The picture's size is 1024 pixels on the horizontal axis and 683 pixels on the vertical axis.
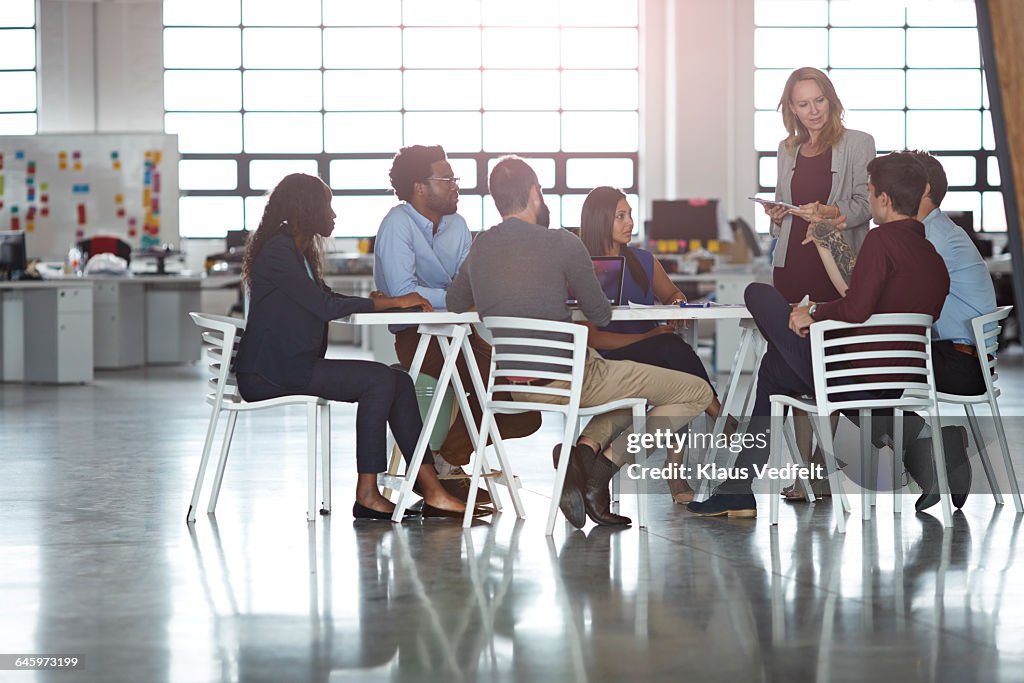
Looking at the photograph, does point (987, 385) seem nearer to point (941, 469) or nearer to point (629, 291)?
point (941, 469)

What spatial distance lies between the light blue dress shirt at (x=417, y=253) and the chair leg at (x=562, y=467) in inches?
30.6

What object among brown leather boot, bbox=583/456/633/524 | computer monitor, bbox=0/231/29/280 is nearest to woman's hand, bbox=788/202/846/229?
brown leather boot, bbox=583/456/633/524

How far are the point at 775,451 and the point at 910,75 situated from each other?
12071mm

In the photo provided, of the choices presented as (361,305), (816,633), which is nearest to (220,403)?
(361,305)

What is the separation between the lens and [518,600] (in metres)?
3.06

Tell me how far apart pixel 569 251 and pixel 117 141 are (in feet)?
36.6

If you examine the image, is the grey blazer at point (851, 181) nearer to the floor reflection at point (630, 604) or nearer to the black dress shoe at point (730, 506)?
the black dress shoe at point (730, 506)

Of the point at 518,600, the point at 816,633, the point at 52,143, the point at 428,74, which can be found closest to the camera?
the point at 816,633

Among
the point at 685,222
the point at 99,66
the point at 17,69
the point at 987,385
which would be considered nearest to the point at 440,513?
the point at 987,385

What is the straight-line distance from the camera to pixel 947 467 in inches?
164

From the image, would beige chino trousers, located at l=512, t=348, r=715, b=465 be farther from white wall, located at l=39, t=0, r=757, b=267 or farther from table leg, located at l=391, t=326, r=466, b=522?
white wall, located at l=39, t=0, r=757, b=267

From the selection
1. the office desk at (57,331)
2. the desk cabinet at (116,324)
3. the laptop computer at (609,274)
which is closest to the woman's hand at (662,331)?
the laptop computer at (609,274)

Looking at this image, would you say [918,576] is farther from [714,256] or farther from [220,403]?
[714,256]

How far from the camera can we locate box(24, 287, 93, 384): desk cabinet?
364 inches
